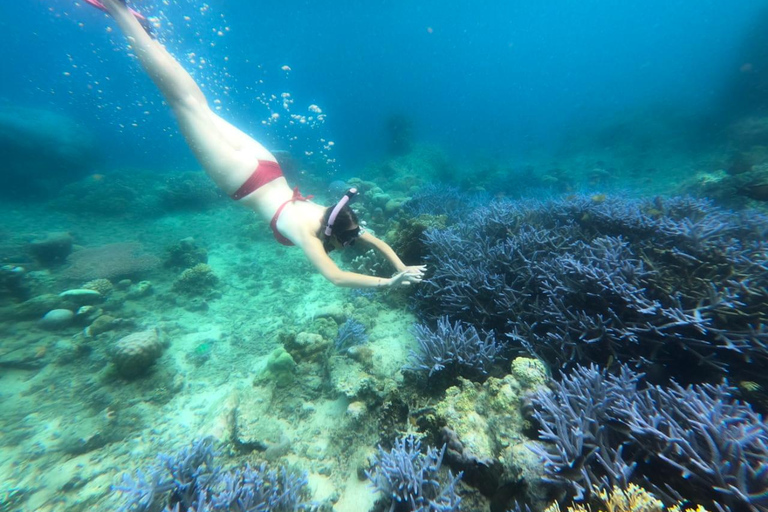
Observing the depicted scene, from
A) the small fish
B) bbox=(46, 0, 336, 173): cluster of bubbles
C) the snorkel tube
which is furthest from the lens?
bbox=(46, 0, 336, 173): cluster of bubbles

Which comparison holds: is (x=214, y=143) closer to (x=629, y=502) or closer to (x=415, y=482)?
(x=415, y=482)

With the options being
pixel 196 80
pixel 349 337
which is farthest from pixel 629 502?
pixel 196 80

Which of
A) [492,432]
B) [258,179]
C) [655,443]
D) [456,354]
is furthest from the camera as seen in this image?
[258,179]

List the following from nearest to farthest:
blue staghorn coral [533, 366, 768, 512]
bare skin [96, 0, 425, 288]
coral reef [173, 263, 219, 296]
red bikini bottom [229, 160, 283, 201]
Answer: blue staghorn coral [533, 366, 768, 512]
bare skin [96, 0, 425, 288]
red bikini bottom [229, 160, 283, 201]
coral reef [173, 263, 219, 296]

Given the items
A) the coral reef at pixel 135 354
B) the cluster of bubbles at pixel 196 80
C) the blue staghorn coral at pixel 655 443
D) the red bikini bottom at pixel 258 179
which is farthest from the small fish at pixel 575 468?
the cluster of bubbles at pixel 196 80

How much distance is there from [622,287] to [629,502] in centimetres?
232

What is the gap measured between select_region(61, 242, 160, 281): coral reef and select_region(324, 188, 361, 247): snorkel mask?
24.6ft

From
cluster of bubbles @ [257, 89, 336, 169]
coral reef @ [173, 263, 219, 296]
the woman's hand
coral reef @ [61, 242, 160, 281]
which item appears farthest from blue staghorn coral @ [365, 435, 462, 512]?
cluster of bubbles @ [257, 89, 336, 169]

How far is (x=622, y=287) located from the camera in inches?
129

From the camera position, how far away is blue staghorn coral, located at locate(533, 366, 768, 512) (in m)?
1.74

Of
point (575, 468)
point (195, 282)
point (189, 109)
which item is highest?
point (189, 109)

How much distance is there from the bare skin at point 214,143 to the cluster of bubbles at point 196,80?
765 inches

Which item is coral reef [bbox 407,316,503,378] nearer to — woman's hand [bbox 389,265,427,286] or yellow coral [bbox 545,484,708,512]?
woman's hand [bbox 389,265,427,286]

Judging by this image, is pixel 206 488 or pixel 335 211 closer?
pixel 206 488
